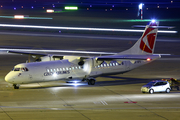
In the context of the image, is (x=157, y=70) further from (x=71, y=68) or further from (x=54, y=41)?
(x=54, y=41)

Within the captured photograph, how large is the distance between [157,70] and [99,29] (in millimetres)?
41363

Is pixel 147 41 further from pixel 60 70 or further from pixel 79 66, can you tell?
pixel 60 70

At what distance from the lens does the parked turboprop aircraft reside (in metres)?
31.4

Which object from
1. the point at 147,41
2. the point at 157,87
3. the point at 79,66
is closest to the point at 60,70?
Answer: the point at 79,66

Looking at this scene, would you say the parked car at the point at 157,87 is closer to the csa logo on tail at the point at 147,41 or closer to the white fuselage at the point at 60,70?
the white fuselage at the point at 60,70

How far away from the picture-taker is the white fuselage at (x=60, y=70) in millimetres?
31188

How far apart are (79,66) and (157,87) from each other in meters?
8.29

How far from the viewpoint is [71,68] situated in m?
34.0

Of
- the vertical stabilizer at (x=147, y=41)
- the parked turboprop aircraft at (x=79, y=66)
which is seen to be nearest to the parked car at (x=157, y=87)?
the parked turboprop aircraft at (x=79, y=66)

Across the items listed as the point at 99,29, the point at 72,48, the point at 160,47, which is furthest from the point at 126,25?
the point at 72,48

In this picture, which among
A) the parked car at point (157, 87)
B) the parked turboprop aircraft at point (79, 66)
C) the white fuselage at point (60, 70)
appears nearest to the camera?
the parked car at point (157, 87)

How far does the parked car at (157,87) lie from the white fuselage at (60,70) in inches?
249

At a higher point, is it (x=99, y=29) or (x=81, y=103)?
(x=99, y=29)

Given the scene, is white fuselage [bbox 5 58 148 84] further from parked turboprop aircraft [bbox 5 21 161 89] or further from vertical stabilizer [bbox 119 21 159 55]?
vertical stabilizer [bbox 119 21 159 55]
